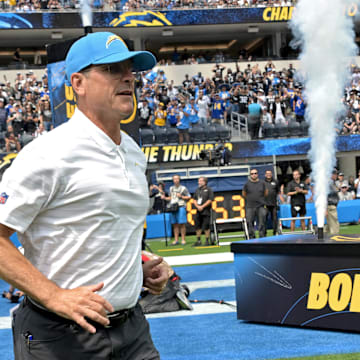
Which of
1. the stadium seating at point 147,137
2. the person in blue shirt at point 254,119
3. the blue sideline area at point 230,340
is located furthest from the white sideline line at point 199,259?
the person in blue shirt at point 254,119

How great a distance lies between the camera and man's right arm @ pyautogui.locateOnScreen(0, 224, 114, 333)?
2.06m

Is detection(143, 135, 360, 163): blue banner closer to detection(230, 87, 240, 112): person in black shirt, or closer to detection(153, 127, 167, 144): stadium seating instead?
detection(153, 127, 167, 144): stadium seating

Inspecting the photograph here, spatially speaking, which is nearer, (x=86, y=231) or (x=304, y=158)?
(x=86, y=231)

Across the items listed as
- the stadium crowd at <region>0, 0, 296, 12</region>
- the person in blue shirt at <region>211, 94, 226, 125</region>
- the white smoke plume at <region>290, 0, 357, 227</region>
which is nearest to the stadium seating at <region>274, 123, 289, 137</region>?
the person in blue shirt at <region>211, 94, 226, 125</region>

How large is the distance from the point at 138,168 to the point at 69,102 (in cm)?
663

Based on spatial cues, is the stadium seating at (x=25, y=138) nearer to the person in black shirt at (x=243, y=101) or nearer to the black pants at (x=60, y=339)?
the person in black shirt at (x=243, y=101)

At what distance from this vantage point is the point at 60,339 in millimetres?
2227

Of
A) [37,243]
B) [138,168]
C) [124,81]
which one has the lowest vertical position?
[37,243]

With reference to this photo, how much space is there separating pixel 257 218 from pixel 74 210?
46.8 ft

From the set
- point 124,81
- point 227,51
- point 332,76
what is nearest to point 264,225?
point 332,76

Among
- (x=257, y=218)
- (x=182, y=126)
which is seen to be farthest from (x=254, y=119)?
(x=257, y=218)

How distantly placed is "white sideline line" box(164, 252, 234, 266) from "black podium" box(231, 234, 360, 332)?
5.71 m

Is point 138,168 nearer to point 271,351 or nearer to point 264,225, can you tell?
point 271,351

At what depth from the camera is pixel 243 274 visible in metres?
6.89
